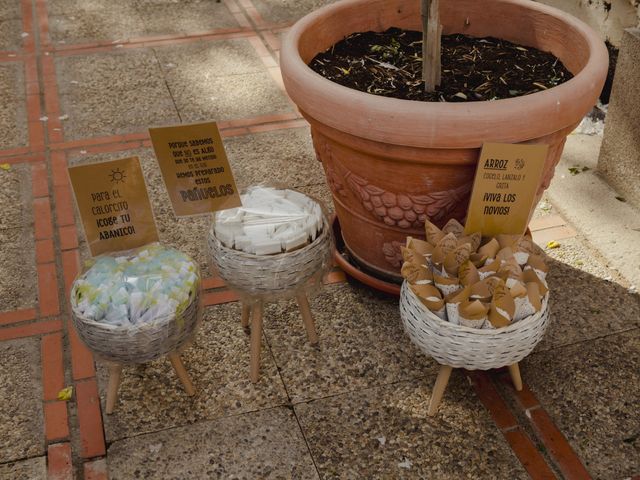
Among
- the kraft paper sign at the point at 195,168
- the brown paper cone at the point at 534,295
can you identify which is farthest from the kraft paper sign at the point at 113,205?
the brown paper cone at the point at 534,295

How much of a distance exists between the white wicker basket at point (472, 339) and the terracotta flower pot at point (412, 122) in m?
0.40

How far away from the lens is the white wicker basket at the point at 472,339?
6.36 feet

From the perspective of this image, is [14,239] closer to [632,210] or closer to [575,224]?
[575,224]

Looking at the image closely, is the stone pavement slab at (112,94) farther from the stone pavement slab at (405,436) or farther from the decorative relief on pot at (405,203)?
the stone pavement slab at (405,436)

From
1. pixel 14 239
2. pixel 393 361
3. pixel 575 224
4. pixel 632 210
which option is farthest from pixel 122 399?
pixel 632 210

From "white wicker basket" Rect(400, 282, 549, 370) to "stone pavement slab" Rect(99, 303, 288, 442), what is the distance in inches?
22.0

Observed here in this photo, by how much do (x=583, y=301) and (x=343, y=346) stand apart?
0.95 meters

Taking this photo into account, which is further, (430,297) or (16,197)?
(16,197)

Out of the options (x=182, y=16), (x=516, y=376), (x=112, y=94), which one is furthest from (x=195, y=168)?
(x=182, y=16)

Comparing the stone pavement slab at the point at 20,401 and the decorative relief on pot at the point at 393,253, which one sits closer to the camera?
the stone pavement slab at the point at 20,401

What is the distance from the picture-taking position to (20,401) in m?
2.28

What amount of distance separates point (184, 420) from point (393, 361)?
730 millimetres

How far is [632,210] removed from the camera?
122 inches

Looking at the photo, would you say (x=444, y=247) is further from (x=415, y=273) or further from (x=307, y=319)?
(x=307, y=319)
